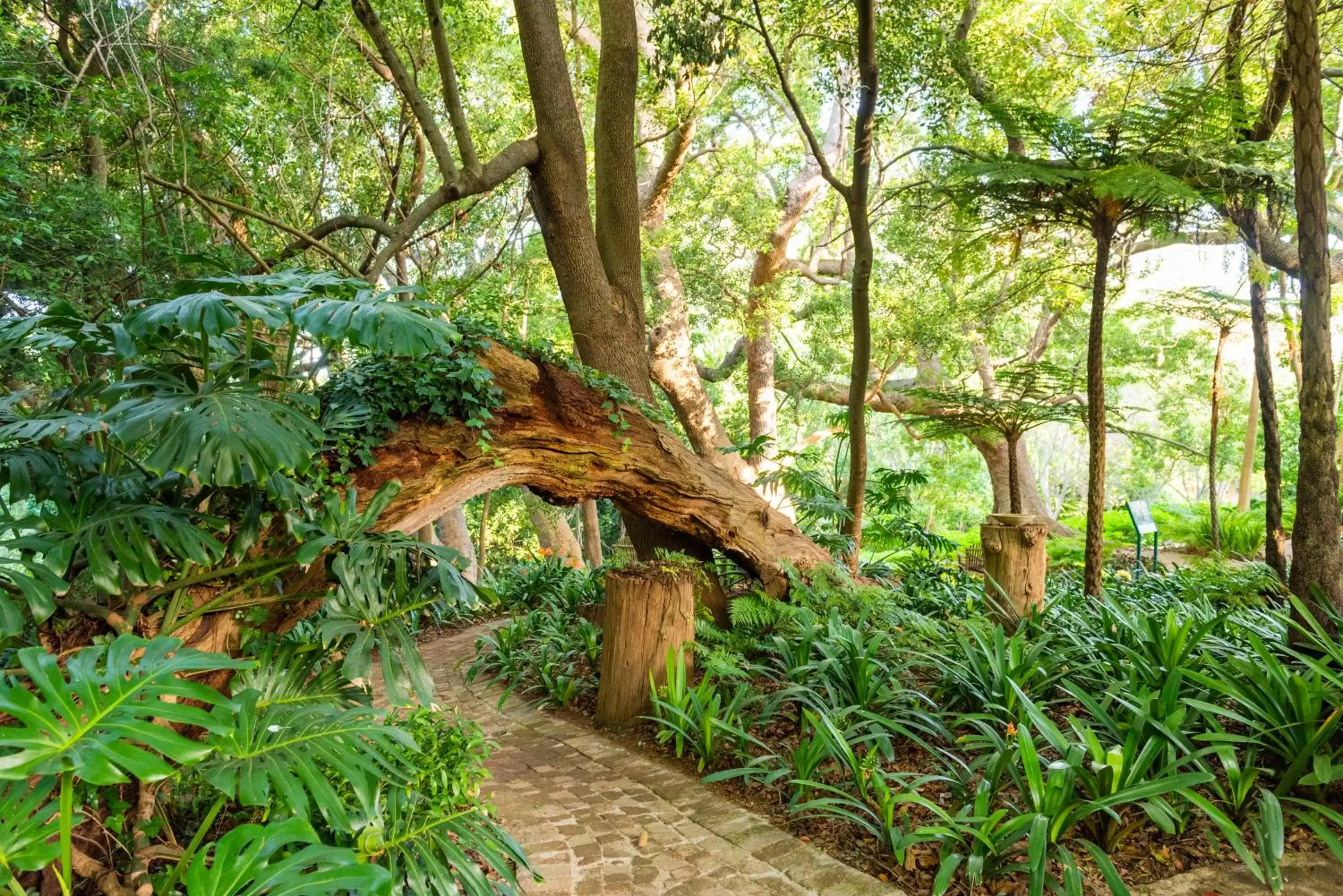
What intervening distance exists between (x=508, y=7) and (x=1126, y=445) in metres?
24.7

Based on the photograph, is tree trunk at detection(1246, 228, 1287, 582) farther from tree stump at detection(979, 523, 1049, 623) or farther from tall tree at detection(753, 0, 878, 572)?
tall tree at detection(753, 0, 878, 572)

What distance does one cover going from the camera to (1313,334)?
3.04m

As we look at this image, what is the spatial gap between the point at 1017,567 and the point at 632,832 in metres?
3.08

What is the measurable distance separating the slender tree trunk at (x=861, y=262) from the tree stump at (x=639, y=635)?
2.45m

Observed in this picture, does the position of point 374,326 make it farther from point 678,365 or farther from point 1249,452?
point 1249,452

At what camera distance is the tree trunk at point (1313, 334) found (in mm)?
3000

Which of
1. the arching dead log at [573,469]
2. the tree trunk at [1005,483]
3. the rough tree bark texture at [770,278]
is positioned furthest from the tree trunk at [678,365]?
the tree trunk at [1005,483]

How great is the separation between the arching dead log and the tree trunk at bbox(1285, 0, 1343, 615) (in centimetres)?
293

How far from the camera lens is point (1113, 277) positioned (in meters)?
8.45

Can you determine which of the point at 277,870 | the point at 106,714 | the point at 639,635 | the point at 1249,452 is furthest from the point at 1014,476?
the point at 1249,452

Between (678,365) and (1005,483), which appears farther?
(1005,483)

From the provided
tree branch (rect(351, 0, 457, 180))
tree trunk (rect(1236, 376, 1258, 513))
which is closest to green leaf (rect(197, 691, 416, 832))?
tree branch (rect(351, 0, 457, 180))

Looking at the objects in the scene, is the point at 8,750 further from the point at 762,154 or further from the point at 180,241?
the point at 762,154

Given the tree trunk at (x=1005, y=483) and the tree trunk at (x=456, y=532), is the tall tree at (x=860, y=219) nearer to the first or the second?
the tree trunk at (x=1005, y=483)
